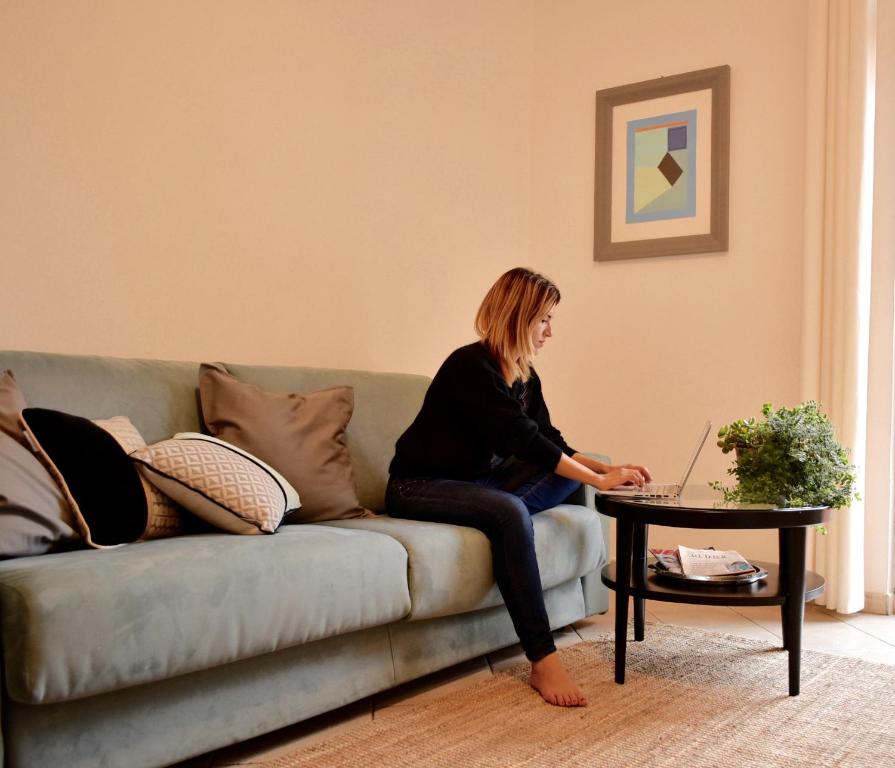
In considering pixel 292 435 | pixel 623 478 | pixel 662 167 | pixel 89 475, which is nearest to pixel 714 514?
pixel 623 478

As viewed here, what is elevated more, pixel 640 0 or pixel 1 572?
pixel 640 0

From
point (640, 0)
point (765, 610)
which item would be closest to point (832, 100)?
point (640, 0)

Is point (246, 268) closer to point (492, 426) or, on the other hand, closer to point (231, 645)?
point (492, 426)

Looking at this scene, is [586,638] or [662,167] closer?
[586,638]

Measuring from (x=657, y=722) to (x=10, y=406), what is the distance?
155 cm

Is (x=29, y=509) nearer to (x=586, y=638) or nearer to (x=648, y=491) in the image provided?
(x=648, y=491)

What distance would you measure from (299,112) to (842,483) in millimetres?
2103

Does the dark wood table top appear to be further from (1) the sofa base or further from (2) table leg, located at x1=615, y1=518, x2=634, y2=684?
(1) the sofa base

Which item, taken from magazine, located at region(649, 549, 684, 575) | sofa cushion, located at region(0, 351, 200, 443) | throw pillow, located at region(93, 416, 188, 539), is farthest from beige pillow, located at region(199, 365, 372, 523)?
magazine, located at region(649, 549, 684, 575)

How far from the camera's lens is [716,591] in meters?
2.34

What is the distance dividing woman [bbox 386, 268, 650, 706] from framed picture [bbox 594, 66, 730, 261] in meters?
1.41

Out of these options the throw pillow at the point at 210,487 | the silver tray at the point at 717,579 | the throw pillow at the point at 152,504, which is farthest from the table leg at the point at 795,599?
the throw pillow at the point at 152,504

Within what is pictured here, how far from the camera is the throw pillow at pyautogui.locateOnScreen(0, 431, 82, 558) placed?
1676 millimetres

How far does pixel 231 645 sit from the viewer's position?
1.69 metres
